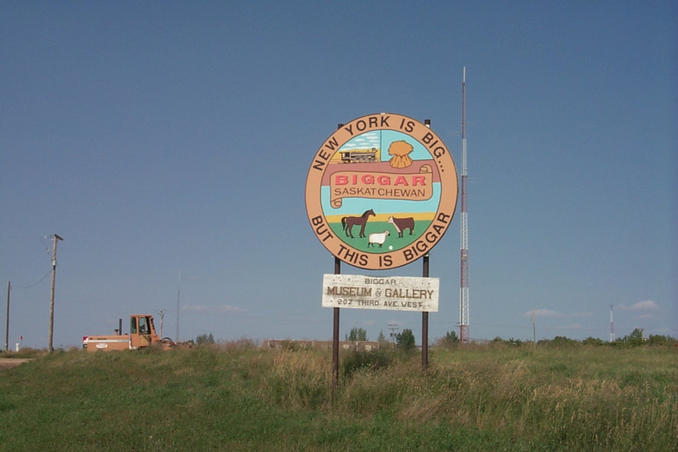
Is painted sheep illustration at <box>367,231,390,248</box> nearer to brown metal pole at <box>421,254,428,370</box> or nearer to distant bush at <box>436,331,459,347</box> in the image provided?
brown metal pole at <box>421,254,428,370</box>

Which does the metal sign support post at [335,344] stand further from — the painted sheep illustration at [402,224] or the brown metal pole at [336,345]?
the painted sheep illustration at [402,224]

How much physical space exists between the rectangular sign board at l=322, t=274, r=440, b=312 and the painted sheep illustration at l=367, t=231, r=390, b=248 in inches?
27.4

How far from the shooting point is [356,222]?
41.8 feet

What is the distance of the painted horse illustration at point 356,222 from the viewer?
41.7 feet

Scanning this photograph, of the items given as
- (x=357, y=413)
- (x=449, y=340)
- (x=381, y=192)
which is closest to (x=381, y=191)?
(x=381, y=192)

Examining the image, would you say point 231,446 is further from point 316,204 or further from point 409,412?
point 316,204

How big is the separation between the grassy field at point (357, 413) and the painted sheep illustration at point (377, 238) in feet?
7.79

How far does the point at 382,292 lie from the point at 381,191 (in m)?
1.99

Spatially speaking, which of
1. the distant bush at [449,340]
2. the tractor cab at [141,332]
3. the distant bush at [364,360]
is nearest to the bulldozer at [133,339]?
the tractor cab at [141,332]

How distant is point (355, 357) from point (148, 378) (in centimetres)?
686

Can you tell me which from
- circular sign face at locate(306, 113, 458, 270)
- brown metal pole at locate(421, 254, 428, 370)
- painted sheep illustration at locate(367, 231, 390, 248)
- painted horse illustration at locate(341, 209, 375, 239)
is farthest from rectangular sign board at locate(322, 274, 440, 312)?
painted horse illustration at locate(341, 209, 375, 239)

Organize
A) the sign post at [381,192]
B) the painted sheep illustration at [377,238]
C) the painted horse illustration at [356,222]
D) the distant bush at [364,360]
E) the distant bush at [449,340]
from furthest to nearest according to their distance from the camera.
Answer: the distant bush at [449,340] → the distant bush at [364,360] → the painted horse illustration at [356,222] → the painted sheep illustration at [377,238] → the sign post at [381,192]

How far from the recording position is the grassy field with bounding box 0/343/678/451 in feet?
28.8

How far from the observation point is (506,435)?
9133mm
